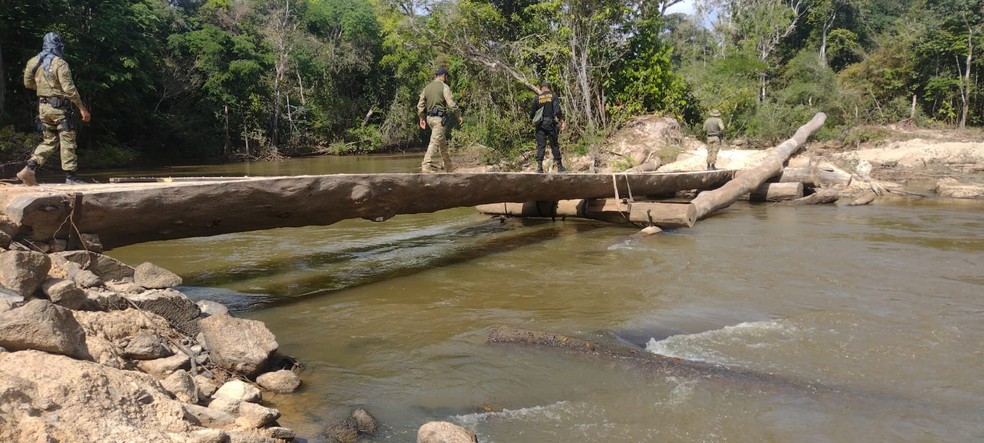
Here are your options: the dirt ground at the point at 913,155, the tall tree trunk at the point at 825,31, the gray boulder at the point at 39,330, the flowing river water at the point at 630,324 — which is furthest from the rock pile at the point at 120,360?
the tall tree trunk at the point at 825,31

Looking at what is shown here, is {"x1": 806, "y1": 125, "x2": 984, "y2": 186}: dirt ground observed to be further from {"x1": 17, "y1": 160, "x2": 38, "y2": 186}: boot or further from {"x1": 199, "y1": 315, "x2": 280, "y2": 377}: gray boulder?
{"x1": 17, "y1": 160, "x2": 38, "y2": 186}: boot

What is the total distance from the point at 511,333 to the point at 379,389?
3.80 ft

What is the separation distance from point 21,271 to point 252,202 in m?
2.13

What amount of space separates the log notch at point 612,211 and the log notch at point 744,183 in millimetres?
616

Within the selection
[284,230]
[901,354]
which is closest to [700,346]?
[901,354]

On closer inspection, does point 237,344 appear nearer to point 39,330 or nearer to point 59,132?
point 39,330

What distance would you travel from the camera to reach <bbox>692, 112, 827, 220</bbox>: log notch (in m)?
9.85

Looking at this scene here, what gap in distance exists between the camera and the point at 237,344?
12.5ft

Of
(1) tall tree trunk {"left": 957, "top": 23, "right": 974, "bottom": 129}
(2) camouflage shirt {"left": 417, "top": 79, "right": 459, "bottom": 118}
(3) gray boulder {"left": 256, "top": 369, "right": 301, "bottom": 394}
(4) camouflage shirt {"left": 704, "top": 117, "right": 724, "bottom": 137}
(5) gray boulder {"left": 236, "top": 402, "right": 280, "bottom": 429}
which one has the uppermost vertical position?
(1) tall tree trunk {"left": 957, "top": 23, "right": 974, "bottom": 129}

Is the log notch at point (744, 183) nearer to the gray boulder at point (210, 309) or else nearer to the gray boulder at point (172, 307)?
the gray boulder at point (210, 309)

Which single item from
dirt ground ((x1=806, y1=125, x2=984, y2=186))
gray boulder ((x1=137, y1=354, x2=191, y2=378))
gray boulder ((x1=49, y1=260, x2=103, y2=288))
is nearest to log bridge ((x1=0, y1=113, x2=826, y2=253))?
gray boulder ((x1=49, y1=260, x2=103, y2=288))

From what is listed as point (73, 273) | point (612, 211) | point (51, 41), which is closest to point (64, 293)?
point (73, 273)

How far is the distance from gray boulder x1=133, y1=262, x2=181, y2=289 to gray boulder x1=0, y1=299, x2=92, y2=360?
135cm

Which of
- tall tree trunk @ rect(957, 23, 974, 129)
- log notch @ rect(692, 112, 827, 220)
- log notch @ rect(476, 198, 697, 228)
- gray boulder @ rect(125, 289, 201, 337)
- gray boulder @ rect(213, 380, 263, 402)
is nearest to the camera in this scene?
gray boulder @ rect(213, 380, 263, 402)
